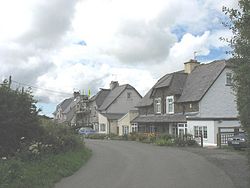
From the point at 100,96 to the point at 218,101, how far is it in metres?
34.0

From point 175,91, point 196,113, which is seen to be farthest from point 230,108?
point 175,91

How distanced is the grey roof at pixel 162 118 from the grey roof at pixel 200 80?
1.81 meters

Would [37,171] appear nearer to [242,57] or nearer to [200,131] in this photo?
[242,57]

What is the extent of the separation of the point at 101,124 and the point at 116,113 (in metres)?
2.97

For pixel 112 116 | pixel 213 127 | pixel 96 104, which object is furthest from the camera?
pixel 96 104

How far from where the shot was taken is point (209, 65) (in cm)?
4144

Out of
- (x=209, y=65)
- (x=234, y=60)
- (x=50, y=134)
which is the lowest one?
(x=50, y=134)

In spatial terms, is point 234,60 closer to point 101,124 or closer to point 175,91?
point 175,91

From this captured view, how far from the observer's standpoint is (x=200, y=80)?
133 feet

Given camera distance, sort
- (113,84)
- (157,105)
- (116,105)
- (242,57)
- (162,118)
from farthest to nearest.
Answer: (113,84) < (116,105) < (157,105) < (162,118) < (242,57)

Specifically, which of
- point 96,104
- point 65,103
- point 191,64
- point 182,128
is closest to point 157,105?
point 191,64

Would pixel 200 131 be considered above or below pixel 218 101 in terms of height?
below

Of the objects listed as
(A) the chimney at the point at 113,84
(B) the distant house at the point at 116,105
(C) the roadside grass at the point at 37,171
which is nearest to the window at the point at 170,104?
(B) the distant house at the point at 116,105

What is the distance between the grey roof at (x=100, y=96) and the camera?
224ft
